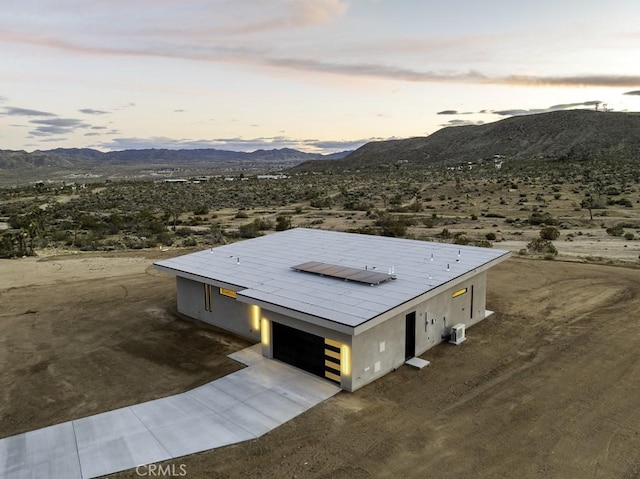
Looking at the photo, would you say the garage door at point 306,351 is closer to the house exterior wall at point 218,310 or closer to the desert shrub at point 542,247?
the house exterior wall at point 218,310

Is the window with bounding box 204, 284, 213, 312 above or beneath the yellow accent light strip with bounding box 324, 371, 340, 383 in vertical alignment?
above

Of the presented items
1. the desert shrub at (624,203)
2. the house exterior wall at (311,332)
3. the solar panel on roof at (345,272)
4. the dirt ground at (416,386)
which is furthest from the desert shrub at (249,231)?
the desert shrub at (624,203)

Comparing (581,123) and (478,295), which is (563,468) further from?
(581,123)

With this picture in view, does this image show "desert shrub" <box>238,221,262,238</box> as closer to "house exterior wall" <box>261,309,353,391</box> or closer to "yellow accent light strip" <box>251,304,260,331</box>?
"yellow accent light strip" <box>251,304,260,331</box>

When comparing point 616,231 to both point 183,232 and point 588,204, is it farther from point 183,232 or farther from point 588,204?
point 183,232

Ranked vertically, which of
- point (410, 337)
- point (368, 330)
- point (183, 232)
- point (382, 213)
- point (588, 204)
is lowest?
point (183, 232)

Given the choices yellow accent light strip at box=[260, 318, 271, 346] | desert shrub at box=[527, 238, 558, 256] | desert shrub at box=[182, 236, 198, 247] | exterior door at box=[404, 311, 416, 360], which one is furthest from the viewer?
desert shrub at box=[182, 236, 198, 247]

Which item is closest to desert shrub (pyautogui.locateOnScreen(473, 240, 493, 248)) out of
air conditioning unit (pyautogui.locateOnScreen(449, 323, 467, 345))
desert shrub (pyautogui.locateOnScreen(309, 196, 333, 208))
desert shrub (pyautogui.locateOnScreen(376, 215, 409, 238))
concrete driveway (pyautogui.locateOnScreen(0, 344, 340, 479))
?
desert shrub (pyautogui.locateOnScreen(376, 215, 409, 238))

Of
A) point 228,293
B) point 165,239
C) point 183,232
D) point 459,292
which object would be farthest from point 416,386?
point 183,232
